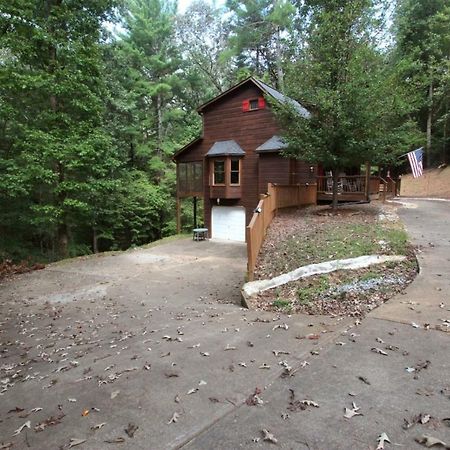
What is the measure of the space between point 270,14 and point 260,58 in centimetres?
473

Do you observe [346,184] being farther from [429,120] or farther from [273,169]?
[429,120]

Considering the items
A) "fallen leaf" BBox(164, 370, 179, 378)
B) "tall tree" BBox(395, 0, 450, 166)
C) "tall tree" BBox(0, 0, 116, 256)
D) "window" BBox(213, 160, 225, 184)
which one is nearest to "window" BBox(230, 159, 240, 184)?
"window" BBox(213, 160, 225, 184)

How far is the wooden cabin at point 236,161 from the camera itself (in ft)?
59.9

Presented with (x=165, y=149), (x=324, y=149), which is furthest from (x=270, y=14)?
(x=324, y=149)

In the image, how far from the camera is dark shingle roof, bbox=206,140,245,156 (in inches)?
763

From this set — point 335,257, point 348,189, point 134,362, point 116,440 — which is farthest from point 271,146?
point 116,440

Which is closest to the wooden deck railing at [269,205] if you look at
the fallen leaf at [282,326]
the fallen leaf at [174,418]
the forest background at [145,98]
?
the forest background at [145,98]

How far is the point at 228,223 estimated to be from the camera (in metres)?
20.7

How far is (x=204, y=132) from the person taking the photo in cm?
2100

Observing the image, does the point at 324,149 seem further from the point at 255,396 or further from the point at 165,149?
the point at 165,149

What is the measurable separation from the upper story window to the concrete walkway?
1571cm

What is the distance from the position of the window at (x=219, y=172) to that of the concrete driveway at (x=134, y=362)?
1172 centimetres

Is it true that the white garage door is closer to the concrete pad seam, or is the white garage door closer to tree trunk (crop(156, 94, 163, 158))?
tree trunk (crop(156, 94, 163, 158))

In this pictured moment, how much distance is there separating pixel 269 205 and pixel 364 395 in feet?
31.1
